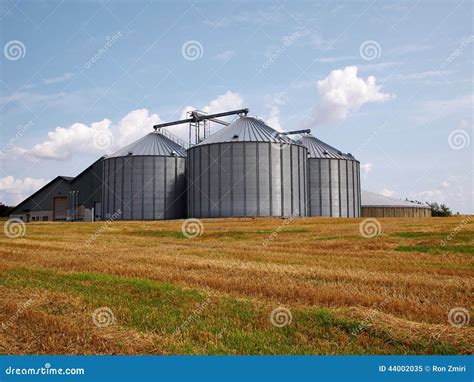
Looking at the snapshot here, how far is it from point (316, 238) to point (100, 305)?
20.7m

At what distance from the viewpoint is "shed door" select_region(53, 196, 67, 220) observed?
88.4m

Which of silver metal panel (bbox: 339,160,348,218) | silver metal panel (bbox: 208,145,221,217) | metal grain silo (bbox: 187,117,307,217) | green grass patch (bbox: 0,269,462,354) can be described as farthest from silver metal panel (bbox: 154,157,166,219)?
green grass patch (bbox: 0,269,462,354)

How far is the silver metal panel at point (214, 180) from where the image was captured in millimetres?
61719

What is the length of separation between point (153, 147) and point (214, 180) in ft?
51.8

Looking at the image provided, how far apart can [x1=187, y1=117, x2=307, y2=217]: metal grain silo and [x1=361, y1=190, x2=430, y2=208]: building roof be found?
2968cm

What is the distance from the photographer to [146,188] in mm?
70375

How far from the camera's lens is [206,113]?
8112cm

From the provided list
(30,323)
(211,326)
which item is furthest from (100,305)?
(211,326)

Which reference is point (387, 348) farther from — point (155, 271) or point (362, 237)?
point (362, 237)

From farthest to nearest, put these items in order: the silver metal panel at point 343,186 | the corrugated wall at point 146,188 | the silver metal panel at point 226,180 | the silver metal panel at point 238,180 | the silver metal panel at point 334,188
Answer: the silver metal panel at point 343,186 → the silver metal panel at point 334,188 → the corrugated wall at point 146,188 → the silver metal panel at point 226,180 → the silver metal panel at point 238,180

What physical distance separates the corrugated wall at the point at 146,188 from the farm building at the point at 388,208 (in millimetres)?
35541

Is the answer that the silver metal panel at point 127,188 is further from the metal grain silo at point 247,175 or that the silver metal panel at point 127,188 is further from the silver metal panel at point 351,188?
the silver metal panel at point 351,188

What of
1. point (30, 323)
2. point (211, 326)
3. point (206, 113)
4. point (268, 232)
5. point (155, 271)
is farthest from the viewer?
point (206, 113)

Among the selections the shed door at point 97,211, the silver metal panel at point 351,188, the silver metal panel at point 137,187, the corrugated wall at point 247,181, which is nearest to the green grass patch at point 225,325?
the corrugated wall at point 247,181
